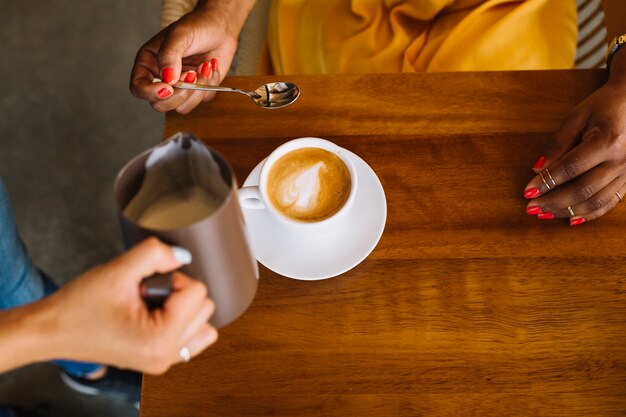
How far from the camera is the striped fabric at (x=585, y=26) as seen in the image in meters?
1.20

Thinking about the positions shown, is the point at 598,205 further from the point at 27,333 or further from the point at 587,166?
the point at 27,333

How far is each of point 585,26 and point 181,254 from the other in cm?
114

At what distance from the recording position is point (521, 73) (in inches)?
36.8

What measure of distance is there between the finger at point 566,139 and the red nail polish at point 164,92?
22.8 inches

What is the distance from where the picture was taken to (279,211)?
2.59ft

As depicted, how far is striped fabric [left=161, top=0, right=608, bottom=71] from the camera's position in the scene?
1.20 m

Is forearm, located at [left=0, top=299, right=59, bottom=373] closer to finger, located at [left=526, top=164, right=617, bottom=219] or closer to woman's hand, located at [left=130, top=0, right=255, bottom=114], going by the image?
woman's hand, located at [left=130, top=0, right=255, bottom=114]

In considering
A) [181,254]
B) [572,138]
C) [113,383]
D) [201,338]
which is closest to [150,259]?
[181,254]

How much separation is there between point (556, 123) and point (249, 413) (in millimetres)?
649

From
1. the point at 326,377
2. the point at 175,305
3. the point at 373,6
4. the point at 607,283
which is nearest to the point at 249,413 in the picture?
the point at 326,377

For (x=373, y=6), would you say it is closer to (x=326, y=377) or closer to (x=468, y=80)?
(x=468, y=80)

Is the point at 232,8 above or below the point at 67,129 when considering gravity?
above

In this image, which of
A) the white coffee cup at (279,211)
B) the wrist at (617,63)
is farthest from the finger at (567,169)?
the white coffee cup at (279,211)

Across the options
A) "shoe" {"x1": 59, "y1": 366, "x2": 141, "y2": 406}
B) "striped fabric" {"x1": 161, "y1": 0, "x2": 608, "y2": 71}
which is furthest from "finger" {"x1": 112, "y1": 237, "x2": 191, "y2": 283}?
"shoe" {"x1": 59, "y1": 366, "x2": 141, "y2": 406}
